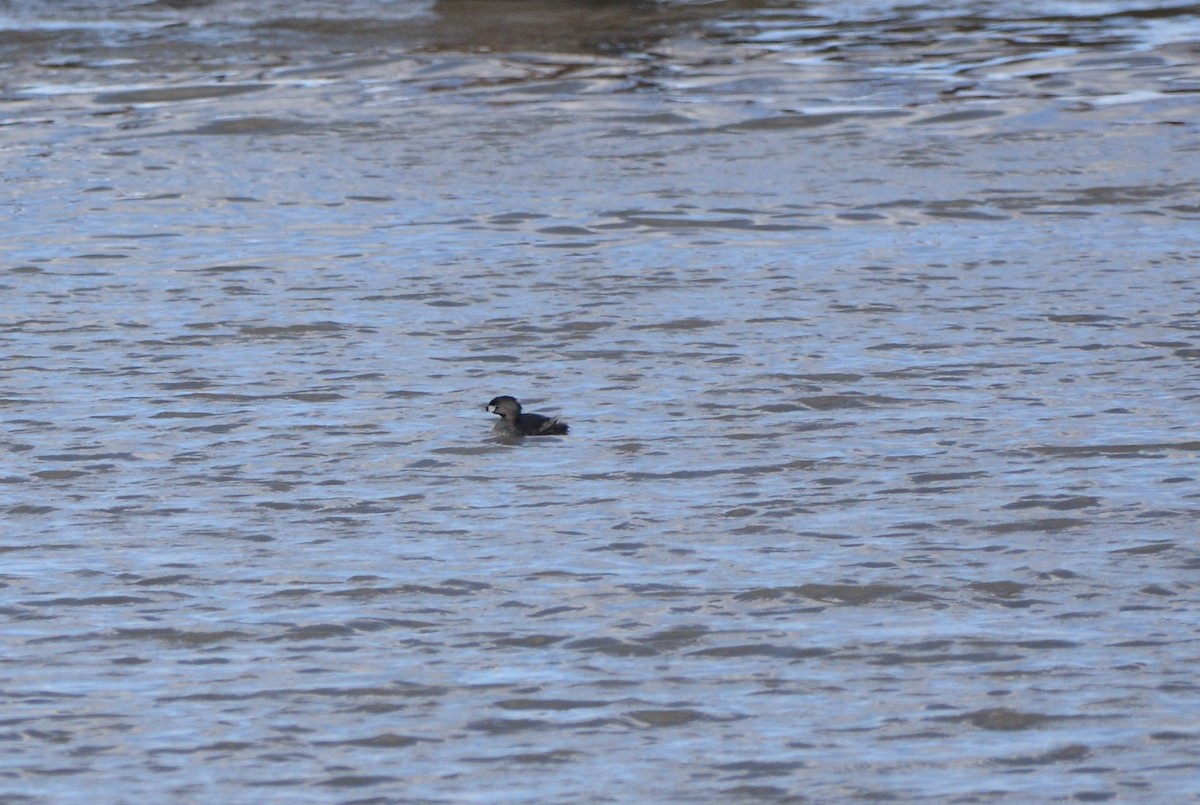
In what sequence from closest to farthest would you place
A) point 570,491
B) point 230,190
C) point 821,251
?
point 570,491 → point 821,251 → point 230,190

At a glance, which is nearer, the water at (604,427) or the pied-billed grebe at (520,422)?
the water at (604,427)

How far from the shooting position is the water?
632 centimetres

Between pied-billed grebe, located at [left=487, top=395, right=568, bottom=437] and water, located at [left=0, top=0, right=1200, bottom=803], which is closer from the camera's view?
water, located at [left=0, top=0, right=1200, bottom=803]

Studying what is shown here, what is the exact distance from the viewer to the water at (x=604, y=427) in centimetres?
632

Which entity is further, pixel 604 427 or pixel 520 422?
pixel 604 427

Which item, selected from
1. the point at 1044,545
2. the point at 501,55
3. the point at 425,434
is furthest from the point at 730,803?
the point at 501,55

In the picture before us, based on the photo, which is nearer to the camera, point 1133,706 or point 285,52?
point 1133,706

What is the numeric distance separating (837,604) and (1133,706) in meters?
1.20

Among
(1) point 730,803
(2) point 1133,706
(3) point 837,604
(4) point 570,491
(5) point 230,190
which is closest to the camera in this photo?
(1) point 730,803

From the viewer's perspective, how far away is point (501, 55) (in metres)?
18.6

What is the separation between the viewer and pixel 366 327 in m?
11.3

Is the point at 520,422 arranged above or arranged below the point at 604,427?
above

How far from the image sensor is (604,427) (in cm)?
950

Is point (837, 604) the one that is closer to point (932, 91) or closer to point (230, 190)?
point (230, 190)
